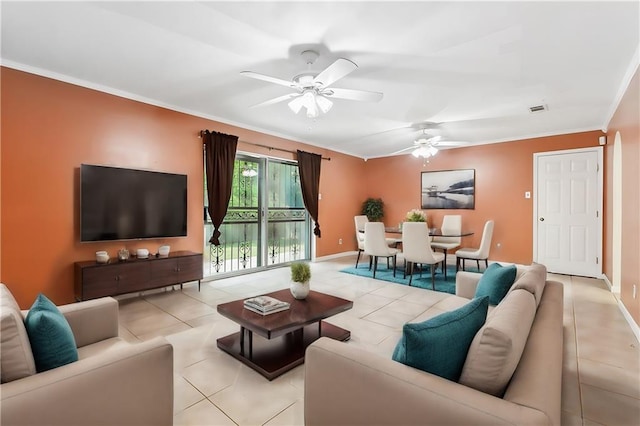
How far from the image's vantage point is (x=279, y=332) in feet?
6.72

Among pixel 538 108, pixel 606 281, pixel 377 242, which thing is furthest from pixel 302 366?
pixel 606 281

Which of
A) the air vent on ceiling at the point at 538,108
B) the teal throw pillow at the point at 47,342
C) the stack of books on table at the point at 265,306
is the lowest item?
the stack of books on table at the point at 265,306

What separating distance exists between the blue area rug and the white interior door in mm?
1409

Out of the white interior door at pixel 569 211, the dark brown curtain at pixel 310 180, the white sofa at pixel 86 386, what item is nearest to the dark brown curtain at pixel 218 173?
the dark brown curtain at pixel 310 180

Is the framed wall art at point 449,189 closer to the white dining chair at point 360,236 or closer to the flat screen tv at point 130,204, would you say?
the white dining chair at point 360,236

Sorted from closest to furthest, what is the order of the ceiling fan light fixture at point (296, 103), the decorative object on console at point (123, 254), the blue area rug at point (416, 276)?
the ceiling fan light fixture at point (296, 103) → the decorative object on console at point (123, 254) → the blue area rug at point (416, 276)

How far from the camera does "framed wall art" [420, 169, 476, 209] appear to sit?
6.43 meters

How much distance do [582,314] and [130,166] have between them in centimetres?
561

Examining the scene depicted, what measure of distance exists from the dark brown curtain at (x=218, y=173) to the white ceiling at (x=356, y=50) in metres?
0.51

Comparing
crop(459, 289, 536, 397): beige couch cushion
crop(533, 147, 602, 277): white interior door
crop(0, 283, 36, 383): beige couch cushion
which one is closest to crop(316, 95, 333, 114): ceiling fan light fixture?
crop(459, 289, 536, 397): beige couch cushion

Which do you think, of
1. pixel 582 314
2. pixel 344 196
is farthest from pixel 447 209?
pixel 582 314

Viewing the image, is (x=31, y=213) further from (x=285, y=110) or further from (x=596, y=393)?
(x=596, y=393)

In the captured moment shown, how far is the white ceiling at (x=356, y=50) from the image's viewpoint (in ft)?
7.25

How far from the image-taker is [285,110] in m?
4.45
